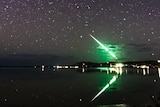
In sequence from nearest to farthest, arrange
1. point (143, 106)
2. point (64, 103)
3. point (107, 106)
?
point (143, 106) < point (107, 106) < point (64, 103)

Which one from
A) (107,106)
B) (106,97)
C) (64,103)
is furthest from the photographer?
(106,97)

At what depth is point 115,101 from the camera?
31109 mm

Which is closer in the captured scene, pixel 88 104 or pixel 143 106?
pixel 143 106

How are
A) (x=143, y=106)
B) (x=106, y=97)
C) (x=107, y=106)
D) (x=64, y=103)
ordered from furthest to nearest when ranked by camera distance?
(x=106, y=97)
(x=64, y=103)
(x=107, y=106)
(x=143, y=106)

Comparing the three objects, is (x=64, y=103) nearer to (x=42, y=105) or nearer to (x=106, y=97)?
(x=42, y=105)

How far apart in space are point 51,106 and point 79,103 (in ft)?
12.2

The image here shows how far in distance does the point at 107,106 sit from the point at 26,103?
910 centimetres

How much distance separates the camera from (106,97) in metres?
33.8

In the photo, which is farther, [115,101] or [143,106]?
[115,101]

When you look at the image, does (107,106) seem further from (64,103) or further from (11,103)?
(11,103)

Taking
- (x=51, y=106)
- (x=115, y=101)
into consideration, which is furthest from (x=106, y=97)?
(x=51, y=106)

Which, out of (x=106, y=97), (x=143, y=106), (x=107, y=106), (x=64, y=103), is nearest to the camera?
(x=143, y=106)

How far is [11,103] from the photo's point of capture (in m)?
30.8

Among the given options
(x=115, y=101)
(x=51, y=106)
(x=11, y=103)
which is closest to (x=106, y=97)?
(x=115, y=101)
